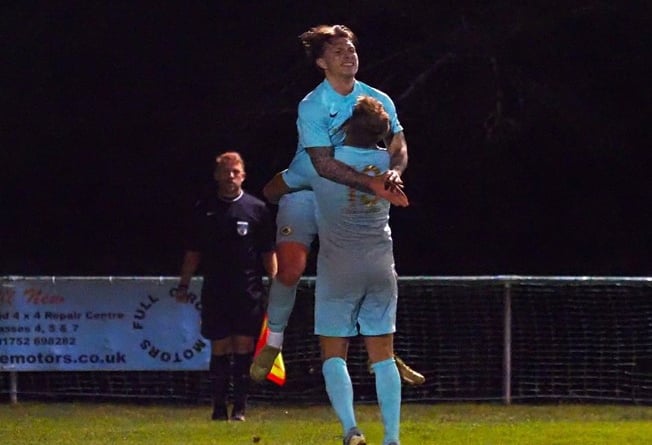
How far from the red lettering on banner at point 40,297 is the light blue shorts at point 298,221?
21.3 ft

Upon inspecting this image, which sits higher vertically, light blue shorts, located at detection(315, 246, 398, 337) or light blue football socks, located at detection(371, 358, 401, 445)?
light blue shorts, located at detection(315, 246, 398, 337)

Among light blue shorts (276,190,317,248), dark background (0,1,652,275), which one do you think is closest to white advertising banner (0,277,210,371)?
dark background (0,1,652,275)

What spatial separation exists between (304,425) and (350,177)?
11.9ft

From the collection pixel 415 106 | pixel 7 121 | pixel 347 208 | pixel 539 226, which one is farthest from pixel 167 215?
pixel 347 208

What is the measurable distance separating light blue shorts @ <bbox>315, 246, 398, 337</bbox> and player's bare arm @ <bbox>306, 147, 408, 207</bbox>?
1.12ft

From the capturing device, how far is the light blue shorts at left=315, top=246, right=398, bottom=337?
268 inches

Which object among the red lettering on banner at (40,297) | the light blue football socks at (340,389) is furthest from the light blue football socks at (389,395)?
the red lettering on banner at (40,297)

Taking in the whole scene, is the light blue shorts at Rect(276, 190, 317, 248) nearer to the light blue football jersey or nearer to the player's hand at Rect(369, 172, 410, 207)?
the light blue football jersey

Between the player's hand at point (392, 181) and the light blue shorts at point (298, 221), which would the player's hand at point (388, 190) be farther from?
the light blue shorts at point (298, 221)

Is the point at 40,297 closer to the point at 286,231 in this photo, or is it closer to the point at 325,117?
the point at 286,231

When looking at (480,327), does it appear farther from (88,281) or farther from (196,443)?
(196,443)

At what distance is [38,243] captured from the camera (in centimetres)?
1541

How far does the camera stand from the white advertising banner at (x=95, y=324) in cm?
1323

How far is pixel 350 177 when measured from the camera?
6.63 metres
